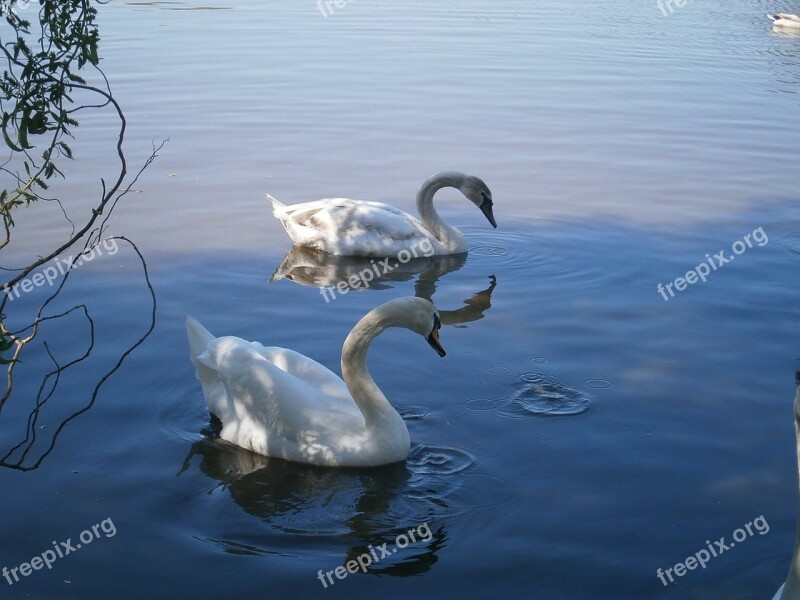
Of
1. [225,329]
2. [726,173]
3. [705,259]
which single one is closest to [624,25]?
[726,173]

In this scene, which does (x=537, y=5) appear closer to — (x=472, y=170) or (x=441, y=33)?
(x=441, y=33)

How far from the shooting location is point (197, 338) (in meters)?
7.60

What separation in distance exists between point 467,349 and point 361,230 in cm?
266

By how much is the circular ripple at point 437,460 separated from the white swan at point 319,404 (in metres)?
0.12

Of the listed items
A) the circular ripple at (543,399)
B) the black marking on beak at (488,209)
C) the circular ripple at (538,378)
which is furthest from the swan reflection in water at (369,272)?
the circular ripple at (543,399)

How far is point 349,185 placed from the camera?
13.4 m

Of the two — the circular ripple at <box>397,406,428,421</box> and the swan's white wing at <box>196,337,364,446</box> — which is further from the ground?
the swan's white wing at <box>196,337,364,446</box>

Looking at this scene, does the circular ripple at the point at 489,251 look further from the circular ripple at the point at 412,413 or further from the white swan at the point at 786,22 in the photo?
the white swan at the point at 786,22

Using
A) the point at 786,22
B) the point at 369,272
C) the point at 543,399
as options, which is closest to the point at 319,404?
the point at 543,399

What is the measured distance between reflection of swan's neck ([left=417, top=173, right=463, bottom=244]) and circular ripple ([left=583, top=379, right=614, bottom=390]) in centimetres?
359

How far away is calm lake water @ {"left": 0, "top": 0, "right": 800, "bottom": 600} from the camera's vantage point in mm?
5930

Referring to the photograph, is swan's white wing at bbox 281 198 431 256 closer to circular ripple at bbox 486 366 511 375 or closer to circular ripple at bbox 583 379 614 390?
circular ripple at bbox 486 366 511 375

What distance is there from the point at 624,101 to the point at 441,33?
736 centimetres

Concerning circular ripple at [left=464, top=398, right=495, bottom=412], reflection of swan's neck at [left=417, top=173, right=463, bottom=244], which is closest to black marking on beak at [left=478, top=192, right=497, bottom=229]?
reflection of swan's neck at [left=417, top=173, right=463, bottom=244]
